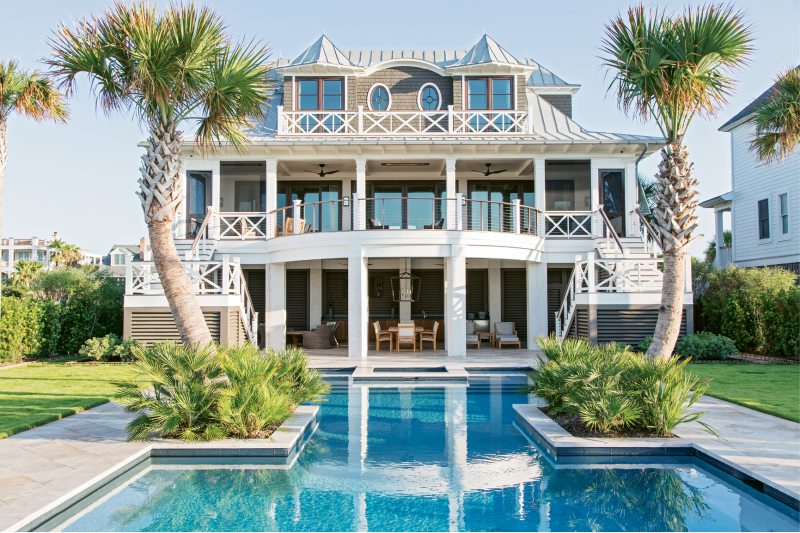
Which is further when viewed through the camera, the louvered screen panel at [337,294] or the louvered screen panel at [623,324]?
the louvered screen panel at [337,294]

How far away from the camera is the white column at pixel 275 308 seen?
15.5 m

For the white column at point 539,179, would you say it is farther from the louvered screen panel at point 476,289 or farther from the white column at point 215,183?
the white column at point 215,183

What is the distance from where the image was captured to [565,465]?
599 cm

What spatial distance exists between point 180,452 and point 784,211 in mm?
21313

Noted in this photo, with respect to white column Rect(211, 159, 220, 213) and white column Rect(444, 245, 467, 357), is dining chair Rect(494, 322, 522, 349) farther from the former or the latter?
white column Rect(211, 159, 220, 213)

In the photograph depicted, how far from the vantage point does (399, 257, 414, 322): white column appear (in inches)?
740

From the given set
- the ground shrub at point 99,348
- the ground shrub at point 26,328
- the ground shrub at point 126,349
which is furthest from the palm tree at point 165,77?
the ground shrub at point 26,328

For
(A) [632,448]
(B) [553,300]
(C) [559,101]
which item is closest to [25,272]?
(B) [553,300]

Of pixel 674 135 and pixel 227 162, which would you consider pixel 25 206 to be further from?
pixel 674 135

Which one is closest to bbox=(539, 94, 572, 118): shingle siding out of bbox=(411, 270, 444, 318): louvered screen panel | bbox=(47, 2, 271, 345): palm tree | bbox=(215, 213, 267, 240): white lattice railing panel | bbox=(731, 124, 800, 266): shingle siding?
bbox=(731, 124, 800, 266): shingle siding

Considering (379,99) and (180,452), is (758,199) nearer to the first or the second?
(379,99)

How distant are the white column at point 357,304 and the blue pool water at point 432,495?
7.26 metres

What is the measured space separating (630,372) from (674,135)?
14.5ft

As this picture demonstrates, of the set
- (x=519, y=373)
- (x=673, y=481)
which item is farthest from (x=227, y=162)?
(x=673, y=481)
